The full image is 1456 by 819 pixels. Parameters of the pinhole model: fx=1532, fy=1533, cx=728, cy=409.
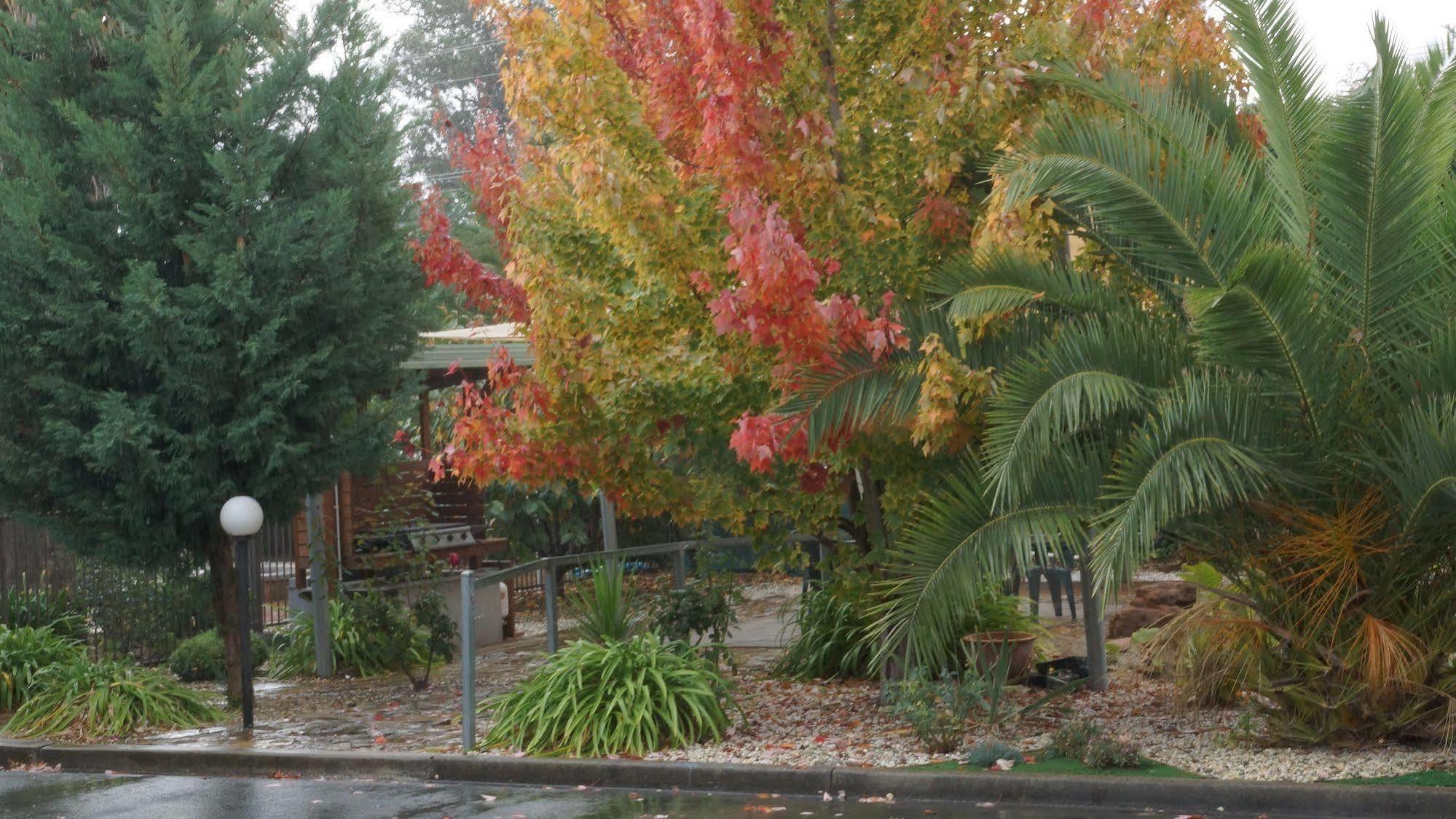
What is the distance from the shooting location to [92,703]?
10.5m

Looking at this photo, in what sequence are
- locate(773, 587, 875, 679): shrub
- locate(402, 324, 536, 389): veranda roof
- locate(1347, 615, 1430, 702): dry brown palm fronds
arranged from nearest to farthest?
locate(1347, 615, 1430, 702): dry brown palm fronds → locate(773, 587, 875, 679): shrub → locate(402, 324, 536, 389): veranda roof

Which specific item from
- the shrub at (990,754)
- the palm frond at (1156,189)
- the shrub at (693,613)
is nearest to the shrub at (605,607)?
the shrub at (693,613)

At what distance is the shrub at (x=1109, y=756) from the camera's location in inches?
307

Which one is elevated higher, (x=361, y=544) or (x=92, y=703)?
(x=361, y=544)

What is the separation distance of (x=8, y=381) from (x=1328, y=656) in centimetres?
867

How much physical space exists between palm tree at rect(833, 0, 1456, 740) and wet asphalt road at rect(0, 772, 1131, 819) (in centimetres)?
100

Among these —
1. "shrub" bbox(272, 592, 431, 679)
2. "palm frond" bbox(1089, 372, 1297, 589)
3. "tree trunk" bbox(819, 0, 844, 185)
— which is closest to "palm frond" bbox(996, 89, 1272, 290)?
"palm frond" bbox(1089, 372, 1297, 589)

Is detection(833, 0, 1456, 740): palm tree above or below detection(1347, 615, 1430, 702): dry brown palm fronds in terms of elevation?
above

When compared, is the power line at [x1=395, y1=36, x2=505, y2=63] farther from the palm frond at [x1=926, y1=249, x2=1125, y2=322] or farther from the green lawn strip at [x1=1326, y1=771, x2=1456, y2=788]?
the green lawn strip at [x1=1326, y1=771, x2=1456, y2=788]

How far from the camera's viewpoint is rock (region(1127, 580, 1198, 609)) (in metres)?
13.1

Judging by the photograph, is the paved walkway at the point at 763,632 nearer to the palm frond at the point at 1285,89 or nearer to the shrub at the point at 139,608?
the shrub at the point at 139,608

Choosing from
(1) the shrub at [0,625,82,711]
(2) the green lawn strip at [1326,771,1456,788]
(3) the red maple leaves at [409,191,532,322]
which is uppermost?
(3) the red maple leaves at [409,191,532,322]

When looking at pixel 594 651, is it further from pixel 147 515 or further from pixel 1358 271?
pixel 1358 271

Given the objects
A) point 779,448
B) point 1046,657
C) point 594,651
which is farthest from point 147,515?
point 1046,657
